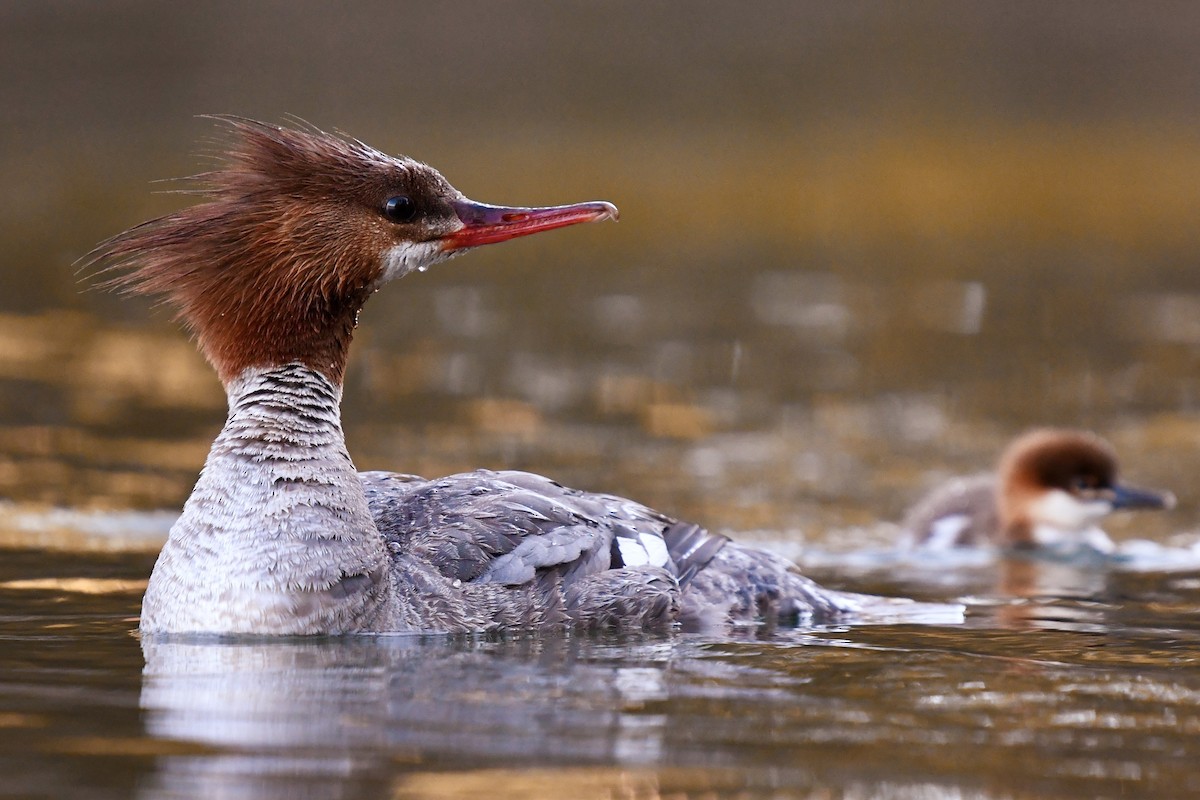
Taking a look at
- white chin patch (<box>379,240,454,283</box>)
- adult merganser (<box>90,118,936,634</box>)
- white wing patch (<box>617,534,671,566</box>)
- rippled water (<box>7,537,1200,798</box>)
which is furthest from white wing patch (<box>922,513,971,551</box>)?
white chin patch (<box>379,240,454,283</box>)

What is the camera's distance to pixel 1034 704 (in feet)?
19.2

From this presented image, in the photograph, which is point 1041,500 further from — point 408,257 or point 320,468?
point 320,468

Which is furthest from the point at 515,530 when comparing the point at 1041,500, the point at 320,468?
the point at 1041,500

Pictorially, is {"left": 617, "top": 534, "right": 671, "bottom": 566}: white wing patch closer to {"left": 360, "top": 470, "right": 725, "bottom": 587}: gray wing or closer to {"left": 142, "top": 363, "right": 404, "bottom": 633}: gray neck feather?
{"left": 360, "top": 470, "right": 725, "bottom": 587}: gray wing

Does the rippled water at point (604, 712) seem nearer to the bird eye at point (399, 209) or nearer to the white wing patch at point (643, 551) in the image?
the white wing patch at point (643, 551)

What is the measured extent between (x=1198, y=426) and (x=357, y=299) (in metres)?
6.86

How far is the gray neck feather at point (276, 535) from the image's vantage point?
632 cm

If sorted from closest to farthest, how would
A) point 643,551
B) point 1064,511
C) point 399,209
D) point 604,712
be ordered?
point 604,712
point 399,209
point 643,551
point 1064,511

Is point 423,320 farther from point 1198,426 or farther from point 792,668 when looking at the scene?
point 792,668

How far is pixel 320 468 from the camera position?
659cm

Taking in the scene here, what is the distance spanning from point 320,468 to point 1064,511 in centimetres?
503

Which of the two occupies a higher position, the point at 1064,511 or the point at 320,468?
the point at 1064,511

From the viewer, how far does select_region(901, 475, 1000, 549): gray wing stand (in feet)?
32.4

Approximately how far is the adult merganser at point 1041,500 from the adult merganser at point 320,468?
11.2ft
